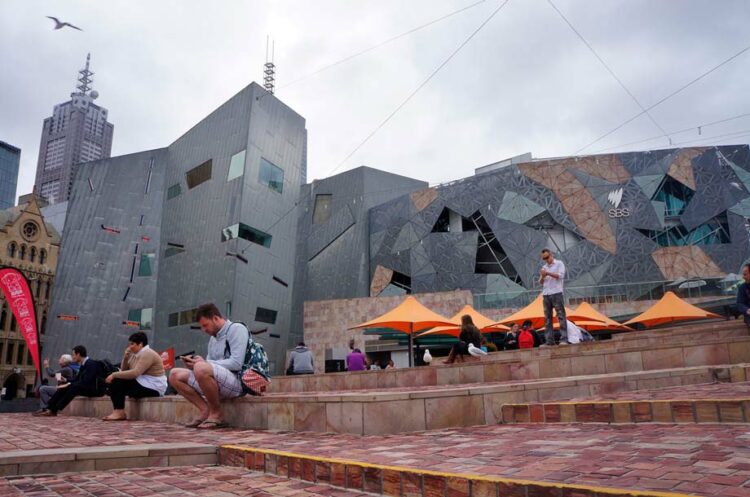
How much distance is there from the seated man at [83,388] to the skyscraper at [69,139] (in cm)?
18979

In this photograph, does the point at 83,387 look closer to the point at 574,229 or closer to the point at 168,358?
the point at 168,358


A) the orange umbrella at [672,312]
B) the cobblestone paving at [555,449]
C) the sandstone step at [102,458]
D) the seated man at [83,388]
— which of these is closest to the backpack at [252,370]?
the cobblestone paving at [555,449]

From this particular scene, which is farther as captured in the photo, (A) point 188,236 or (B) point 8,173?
(B) point 8,173

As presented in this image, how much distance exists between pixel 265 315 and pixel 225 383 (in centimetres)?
2182

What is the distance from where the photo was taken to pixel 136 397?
7809 millimetres

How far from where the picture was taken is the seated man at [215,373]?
18.5 ft

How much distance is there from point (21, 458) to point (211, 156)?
26654 mm

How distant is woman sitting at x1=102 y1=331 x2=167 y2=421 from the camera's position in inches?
299

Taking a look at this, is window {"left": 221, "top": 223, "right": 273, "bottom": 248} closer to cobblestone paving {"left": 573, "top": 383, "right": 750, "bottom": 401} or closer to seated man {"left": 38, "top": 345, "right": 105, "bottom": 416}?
seated man {"left": 38, "top": 345, "right": 105, "bottom": 416}

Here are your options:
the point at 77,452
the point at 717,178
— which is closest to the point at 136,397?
the point at 77,452

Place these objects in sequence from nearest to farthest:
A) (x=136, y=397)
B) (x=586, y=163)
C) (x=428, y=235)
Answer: (x=136, y=397) → (x=586, y=163) → (x=428, y=235)

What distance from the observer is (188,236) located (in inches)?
1134

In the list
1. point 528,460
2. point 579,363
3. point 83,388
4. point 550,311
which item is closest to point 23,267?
point 83,388

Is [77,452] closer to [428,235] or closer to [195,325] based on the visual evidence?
[195,325]
